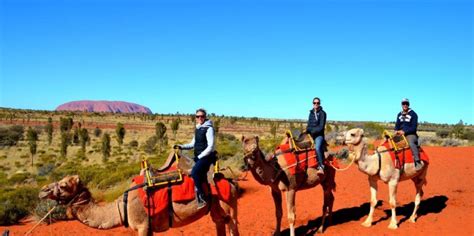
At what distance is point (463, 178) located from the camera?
17.1 m

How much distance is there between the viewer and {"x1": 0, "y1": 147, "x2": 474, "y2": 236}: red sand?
10.8 meters

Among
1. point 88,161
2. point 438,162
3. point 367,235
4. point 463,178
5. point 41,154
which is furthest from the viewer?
point 41,154

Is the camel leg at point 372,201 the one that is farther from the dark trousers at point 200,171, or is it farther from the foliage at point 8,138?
the foliage at point 8,138

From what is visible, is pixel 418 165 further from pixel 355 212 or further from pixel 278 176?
pixel 278 176

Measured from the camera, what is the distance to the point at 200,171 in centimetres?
739

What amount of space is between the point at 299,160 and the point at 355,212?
393 centimetres

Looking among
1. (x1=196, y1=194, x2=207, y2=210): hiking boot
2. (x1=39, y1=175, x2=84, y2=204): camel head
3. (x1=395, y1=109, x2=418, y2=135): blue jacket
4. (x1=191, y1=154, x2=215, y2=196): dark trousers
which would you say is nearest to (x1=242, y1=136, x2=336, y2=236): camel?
(x1=191, y1=154, x2=215, y2=196): dark trousers

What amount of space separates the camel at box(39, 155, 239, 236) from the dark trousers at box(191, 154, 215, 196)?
0.31 meters

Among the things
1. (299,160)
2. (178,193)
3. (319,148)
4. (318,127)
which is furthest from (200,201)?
(318,127)

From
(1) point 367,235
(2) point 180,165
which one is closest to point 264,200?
(1) point 367,235

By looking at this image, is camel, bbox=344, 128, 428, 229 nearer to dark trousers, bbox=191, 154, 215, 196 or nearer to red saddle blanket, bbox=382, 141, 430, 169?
red saddle blanket, bbox=382, 141, 430, 169

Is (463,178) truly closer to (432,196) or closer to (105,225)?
(432,196)

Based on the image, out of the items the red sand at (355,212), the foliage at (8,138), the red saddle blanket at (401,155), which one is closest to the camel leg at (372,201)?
the red sand at (355,212)

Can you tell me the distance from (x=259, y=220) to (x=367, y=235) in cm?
331
